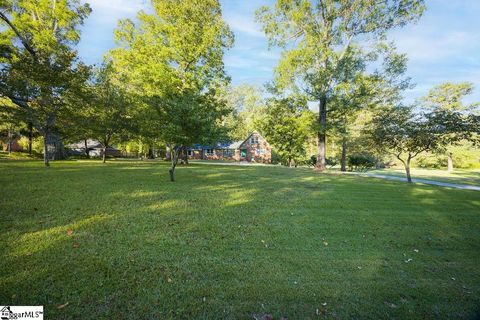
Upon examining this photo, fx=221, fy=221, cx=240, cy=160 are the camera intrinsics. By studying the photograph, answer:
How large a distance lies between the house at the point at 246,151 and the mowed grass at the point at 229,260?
127ft

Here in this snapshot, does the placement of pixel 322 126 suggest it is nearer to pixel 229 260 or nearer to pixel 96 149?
pixel 229 260

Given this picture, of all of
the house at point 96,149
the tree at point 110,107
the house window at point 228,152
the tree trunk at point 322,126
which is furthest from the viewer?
the house at point 96,149

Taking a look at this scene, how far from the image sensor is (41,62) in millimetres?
10273

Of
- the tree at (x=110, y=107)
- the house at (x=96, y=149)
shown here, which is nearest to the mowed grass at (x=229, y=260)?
the tree at (x=110, y=107)

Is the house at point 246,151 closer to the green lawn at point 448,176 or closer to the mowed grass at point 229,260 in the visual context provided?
the green lawn at point 448,176

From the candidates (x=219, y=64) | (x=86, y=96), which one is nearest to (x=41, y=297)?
(x=86, y=96)

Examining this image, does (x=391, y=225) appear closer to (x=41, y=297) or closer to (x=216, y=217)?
(x=216, y=217)

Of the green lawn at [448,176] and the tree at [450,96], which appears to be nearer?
the green lawn at [448,176]

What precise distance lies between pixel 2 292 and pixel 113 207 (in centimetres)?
357
